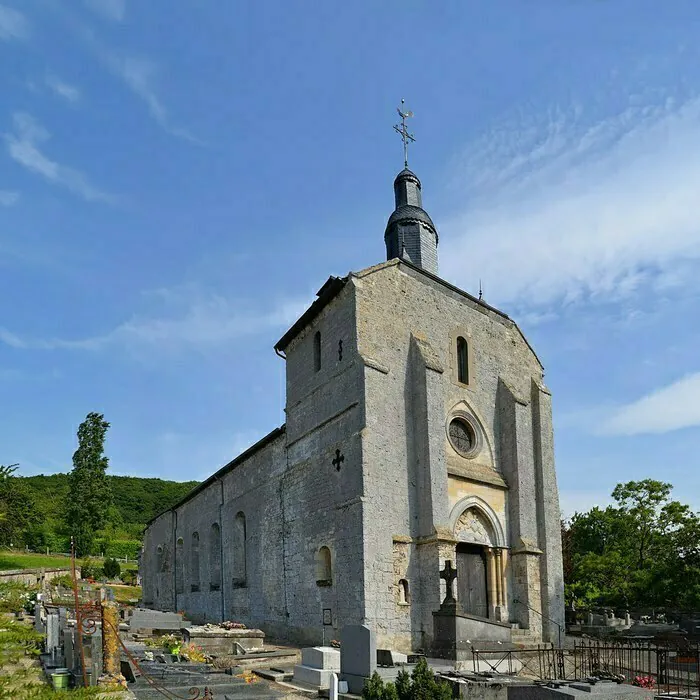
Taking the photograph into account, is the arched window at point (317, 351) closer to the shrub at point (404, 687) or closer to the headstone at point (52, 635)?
the headstone at point (52, 635)

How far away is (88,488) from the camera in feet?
168

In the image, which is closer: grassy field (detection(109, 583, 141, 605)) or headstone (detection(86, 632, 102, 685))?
headstone (detection(86, 632, 102, 685))

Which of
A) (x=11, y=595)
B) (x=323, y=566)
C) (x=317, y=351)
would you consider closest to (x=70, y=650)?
(x=11, y=595)

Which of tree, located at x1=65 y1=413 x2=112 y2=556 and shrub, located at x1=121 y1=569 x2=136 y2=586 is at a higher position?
tree, located at x1=65 y1=413 x2=112 y2=556

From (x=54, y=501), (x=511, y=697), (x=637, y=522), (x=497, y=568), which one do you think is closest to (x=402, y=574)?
(x=497, y=568)

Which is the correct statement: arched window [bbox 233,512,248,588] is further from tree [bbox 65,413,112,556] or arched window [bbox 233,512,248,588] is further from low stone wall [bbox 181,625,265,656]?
tree [bbox 65,413,112,556]

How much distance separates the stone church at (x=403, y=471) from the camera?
17438mm

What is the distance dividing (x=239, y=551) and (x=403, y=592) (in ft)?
33.6

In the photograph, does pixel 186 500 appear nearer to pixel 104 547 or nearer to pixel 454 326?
pixel 454 326

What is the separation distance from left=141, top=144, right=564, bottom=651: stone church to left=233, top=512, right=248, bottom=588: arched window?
0.15 m

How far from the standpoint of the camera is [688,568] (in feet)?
90.1

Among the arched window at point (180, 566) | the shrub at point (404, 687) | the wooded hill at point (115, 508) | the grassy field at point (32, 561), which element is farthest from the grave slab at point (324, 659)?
the grassy field at point (32, 561)

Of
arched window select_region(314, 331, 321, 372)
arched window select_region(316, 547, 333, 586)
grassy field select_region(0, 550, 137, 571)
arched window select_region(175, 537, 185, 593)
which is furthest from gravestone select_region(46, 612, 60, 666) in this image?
grassy field select_region(0, 550, 137, 571)

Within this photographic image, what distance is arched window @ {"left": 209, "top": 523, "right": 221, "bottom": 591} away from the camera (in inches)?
1102
